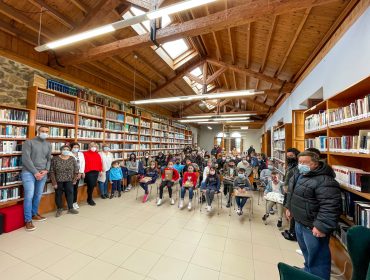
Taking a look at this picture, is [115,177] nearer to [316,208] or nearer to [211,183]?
[211,183]

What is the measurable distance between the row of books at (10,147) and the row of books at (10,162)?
0.13m

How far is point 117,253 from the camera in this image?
8.61 ft

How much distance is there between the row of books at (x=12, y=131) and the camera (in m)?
3.34

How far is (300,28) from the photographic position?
3.57m

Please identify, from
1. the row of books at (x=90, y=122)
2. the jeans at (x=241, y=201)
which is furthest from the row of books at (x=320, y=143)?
the row of books at (x=90, y=122)

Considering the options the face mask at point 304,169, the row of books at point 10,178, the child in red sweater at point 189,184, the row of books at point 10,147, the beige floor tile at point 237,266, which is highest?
the row of books at point 10,147

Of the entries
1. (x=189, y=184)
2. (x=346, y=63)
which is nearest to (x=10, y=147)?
(x=189, y=184)

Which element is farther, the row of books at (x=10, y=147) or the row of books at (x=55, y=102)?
the row of books at (x=55, y=102)

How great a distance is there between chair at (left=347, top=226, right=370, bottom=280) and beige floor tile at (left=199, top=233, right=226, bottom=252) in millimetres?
1771

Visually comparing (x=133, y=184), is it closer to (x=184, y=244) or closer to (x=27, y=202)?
(x=27, y=202)

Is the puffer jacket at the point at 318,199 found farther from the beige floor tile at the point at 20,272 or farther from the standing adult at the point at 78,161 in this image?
the standing adult at the point at 78,161

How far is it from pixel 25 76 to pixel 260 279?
579 cm

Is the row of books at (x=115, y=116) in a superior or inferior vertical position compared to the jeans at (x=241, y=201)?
superior

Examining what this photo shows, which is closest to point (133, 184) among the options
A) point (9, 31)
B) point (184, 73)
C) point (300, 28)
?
point (184, 73)
